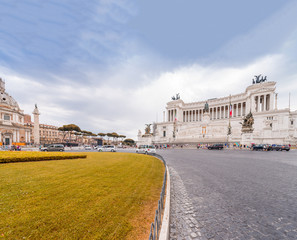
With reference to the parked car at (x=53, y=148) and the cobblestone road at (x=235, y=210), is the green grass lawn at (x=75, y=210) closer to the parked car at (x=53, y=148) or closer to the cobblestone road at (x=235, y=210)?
the cobblestone road at (x=235, y=210)

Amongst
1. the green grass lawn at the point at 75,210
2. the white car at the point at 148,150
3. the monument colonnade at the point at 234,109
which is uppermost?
the monument colonnade at the point at 234,109

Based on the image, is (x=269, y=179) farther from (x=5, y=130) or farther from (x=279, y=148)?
(x=5, y=130)

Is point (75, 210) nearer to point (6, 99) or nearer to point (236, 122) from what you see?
point (236, 122)

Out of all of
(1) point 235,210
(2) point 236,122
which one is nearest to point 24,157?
(1) point 235,210

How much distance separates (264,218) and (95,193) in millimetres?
5687

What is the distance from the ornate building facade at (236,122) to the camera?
4227cm

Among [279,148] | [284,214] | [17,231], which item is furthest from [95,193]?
[279,148]

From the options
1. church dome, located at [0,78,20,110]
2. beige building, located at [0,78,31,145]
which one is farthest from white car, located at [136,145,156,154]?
church dome, located at [0,78,20,110]

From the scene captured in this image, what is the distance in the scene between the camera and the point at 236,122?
6488 centimetres

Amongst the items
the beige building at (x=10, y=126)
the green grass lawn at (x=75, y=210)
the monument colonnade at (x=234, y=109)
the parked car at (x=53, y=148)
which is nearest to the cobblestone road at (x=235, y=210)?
the green grass lawn at (x=75, y=210)

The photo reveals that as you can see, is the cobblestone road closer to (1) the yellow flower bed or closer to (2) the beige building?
(1) the yellow flower bed

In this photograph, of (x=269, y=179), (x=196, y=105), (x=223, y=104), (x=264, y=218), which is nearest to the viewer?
(x=264, y=218)

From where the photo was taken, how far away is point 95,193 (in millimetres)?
5262

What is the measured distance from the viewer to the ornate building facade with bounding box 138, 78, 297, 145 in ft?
139
